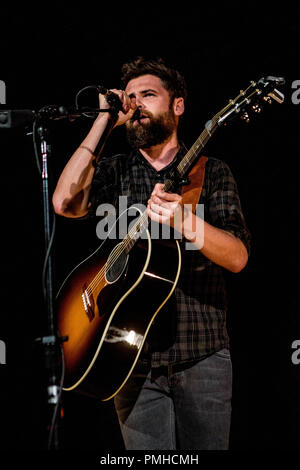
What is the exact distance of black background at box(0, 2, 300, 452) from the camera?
2.79 meters

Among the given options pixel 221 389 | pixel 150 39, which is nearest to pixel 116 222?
pixel 221 389

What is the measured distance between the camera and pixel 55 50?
3.07 m

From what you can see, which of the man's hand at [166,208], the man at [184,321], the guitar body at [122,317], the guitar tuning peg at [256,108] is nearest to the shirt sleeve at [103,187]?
the man at [184,321]

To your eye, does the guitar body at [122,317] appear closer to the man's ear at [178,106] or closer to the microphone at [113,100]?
the microphone at [113,100]

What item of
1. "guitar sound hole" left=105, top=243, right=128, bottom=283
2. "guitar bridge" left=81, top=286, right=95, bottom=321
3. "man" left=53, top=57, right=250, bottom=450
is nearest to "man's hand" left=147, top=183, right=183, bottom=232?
"man" left=53, top=57, right=250, bottom=450

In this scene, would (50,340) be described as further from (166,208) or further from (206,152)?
(206,152)

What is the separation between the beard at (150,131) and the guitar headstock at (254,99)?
481 millimetres

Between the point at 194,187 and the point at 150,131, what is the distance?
0.42 meters

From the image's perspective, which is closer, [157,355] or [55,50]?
[157,355]

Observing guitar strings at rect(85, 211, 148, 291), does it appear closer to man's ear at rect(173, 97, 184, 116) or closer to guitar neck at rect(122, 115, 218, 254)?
guitar neck at rect(122, 115, 218, 254)

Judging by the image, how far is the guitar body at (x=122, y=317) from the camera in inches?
73.3
